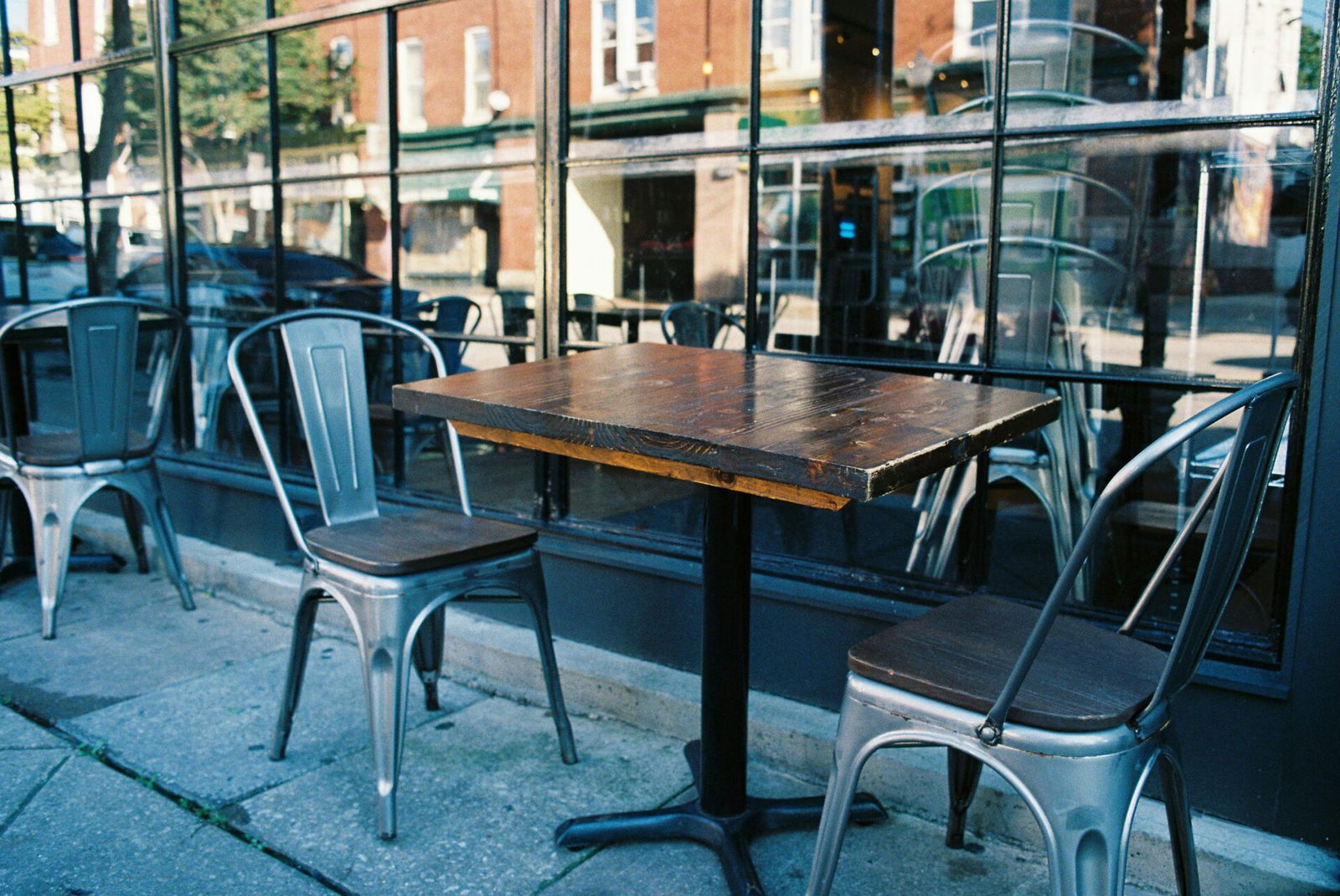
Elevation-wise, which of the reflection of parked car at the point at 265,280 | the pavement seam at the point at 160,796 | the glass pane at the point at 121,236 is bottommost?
the pavement seam at the point at 160,796

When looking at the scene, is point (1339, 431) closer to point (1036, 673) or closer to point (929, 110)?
point (1036, 673)

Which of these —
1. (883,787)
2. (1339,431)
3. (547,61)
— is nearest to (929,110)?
(547,61)

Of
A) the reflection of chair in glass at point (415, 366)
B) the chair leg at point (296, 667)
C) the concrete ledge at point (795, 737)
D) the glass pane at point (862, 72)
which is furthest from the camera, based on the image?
the reflection of chair in glass at point (415, 366)

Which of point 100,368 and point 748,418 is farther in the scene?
point 100,368

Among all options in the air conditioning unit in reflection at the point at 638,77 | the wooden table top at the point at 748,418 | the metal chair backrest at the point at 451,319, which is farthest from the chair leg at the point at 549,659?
the air conditioning unit in reflection at the point at 638,77

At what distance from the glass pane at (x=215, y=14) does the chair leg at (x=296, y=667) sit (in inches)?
98.9

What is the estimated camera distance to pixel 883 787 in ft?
8.25

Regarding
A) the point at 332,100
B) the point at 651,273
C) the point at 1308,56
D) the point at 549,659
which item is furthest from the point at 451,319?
the point at 1308,56

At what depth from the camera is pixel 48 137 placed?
5086mm

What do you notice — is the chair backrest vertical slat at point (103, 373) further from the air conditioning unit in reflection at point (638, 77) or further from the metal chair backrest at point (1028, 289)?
the metal chair backrest at point (1028, 289)

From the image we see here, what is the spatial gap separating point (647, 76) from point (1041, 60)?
1.22 metres

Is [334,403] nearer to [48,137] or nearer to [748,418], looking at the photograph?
[748,418]

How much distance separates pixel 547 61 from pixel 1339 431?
2.35 m

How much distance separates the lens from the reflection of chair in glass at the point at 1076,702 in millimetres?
1468
